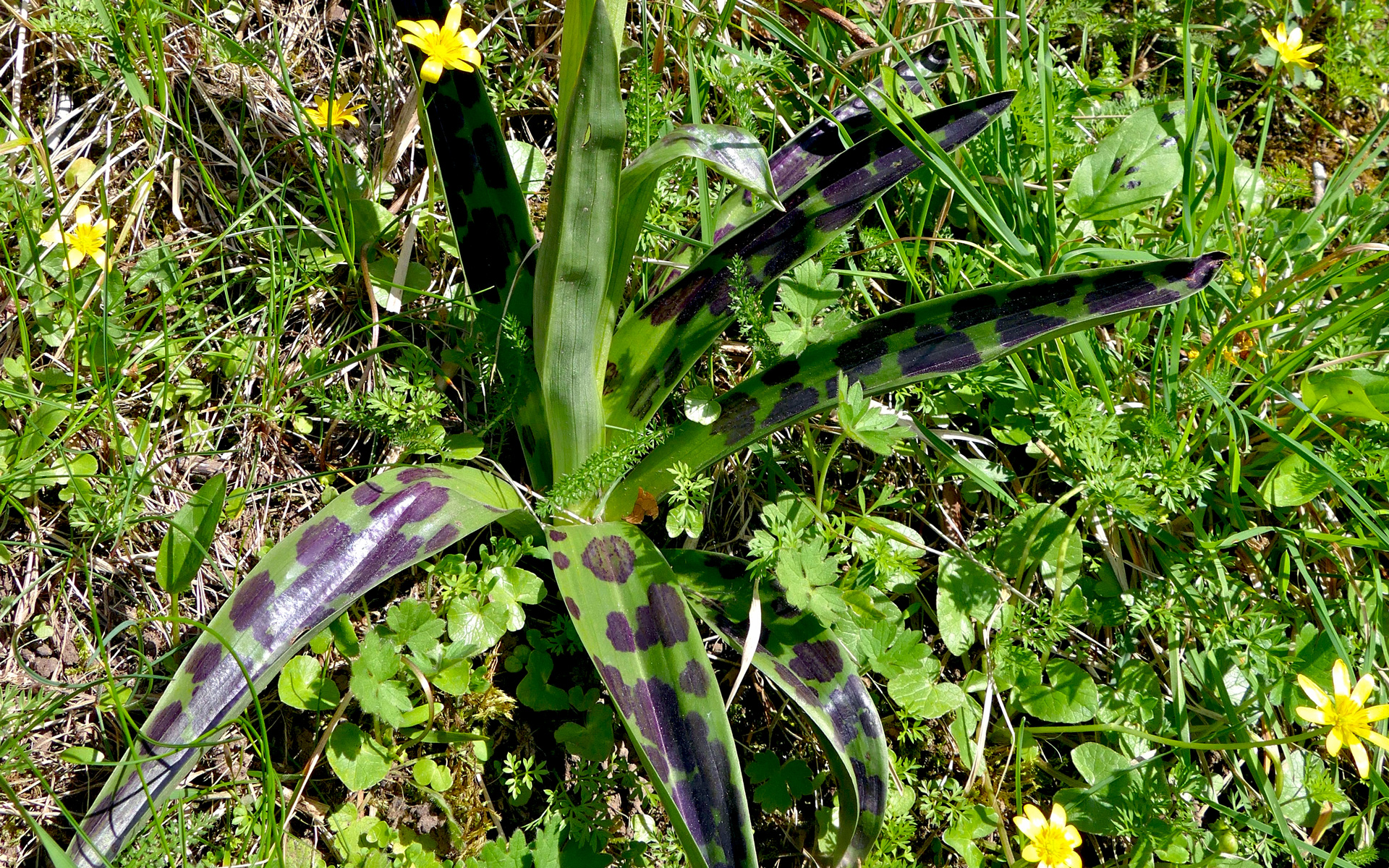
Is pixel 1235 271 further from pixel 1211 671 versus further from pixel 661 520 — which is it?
pixel 661 520

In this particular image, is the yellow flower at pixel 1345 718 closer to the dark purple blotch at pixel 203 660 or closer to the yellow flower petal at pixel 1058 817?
the yellow flower petal at pixel 1058 817

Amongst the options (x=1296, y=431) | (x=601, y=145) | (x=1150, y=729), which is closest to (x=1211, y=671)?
(x=1150, y=729)

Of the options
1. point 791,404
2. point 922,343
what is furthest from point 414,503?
point 922,343

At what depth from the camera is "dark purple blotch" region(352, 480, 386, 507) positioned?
1.45 metres

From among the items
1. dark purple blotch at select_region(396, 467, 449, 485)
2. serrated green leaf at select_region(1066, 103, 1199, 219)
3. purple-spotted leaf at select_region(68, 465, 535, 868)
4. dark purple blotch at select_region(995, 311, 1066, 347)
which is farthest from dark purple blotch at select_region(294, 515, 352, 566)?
serrated green leaf at select_region(1066, 103, 1199, 219)

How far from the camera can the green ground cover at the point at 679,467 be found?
161 centimetres

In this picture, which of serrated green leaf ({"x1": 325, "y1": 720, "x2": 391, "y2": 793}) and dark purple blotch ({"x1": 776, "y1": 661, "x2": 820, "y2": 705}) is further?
serrated green leaf ({"x1": 325, "y1": 720, "x2": 391, "y2": 793})

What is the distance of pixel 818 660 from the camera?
5.00ft

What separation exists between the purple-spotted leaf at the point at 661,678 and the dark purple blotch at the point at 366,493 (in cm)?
29

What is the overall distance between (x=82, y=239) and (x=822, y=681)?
4.92 feet

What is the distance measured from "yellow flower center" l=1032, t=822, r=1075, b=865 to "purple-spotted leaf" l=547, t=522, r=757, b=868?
1.70 feet

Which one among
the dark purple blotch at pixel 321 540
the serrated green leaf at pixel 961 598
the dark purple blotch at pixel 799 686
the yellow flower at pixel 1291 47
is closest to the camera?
the dark purple blotch at pixel 321 540

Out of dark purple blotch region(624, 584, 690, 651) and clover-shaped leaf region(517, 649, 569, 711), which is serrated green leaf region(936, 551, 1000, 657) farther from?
clover-shaped leaf region(517, 649, 569, 711)

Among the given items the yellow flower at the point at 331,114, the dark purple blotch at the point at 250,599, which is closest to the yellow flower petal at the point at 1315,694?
the dark purple blotch at the point at 250,599
